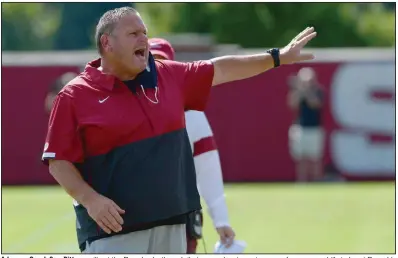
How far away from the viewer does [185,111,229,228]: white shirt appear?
693 centimetres

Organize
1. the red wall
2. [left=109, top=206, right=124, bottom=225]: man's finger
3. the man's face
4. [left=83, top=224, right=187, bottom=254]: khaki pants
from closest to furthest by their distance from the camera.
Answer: [left=109, top=206, right=124, bottom=225]: man's finger < the man's face < [left=83, top=224, right=187, bottom=254]: khaki pants < the red wall

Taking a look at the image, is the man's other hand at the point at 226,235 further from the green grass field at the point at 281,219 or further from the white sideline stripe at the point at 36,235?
the white sideline stripe at the point at 36,235

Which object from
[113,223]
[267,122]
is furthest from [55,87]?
[113,223]

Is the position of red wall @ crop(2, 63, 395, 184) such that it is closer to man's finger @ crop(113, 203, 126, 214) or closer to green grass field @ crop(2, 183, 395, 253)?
green grass field @ crop(2, 183, 395, 253)

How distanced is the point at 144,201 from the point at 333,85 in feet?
51.7

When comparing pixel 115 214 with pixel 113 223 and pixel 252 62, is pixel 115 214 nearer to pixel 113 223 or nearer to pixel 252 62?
pixel 113 223

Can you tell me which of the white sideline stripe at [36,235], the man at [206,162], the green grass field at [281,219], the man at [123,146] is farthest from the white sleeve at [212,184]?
the white sideline stripe at [36,235]

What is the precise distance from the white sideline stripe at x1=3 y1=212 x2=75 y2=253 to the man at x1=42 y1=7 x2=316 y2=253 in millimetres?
5902

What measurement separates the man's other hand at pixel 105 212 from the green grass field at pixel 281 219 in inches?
209

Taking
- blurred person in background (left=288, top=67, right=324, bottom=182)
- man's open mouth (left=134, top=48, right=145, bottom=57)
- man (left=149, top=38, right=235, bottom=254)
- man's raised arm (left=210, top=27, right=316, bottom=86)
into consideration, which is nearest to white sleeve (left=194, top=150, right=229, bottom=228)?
man (left=149, top=38, right=235, bottom=254)

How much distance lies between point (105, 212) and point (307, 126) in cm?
1501

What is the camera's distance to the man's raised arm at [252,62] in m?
6.01

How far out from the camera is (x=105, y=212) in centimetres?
550

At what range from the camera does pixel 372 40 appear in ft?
160
